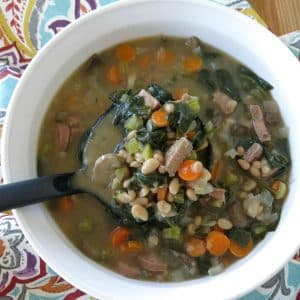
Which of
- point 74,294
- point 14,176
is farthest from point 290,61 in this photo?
point 74,294

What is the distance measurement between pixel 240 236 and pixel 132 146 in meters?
0.41

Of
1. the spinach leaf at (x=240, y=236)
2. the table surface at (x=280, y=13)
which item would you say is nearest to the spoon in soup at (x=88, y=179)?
the spinach leaf at (x=240, y=236)

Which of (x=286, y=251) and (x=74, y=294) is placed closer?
(x=286, y=251)

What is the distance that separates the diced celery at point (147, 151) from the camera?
154 cm

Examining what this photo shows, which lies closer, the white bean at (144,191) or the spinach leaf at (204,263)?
the white bean at (144,191)

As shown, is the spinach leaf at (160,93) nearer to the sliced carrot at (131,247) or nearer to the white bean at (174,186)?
the white bean at (174,186)

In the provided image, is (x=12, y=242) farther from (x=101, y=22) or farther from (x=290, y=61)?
(x=290, y=61)

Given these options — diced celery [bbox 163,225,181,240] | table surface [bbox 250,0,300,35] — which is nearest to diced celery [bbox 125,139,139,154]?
diced celery [bbox 163,225,181,240]

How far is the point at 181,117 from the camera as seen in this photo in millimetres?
1559

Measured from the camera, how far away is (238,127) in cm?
174

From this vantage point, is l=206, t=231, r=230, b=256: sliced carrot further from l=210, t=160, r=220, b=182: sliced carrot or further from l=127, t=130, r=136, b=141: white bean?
l=127, t=130, r=136, b=141: white bean

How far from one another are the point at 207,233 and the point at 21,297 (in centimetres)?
62

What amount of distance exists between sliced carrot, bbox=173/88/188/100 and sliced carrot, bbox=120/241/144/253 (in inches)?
17.3

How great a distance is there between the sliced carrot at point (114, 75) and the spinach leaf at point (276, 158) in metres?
0.49
